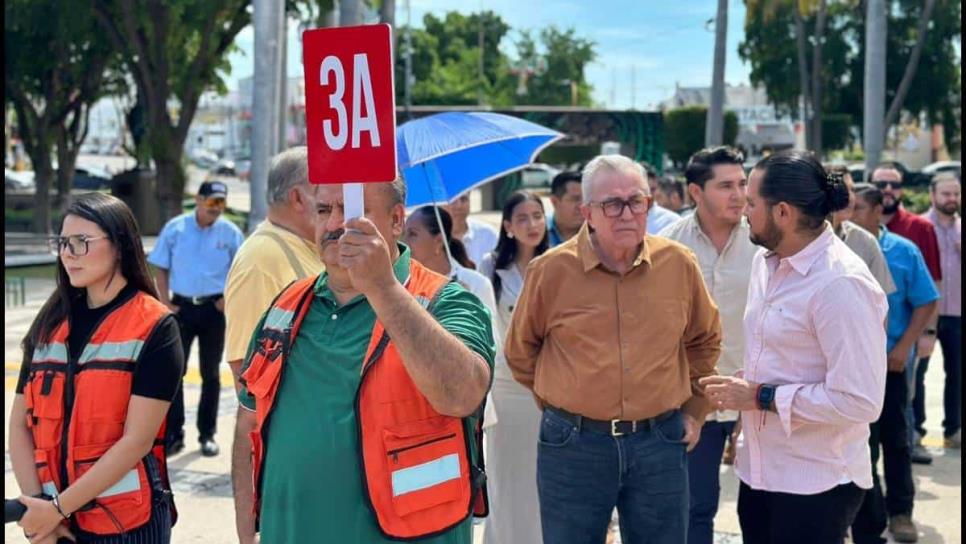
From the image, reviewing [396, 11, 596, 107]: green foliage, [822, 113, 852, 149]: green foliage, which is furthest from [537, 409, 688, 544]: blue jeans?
[396, 11, 596, 107]: green foliage

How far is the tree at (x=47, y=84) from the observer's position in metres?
26.2

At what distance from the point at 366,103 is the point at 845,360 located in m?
1.79

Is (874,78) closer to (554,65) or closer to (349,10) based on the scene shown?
(349,10)

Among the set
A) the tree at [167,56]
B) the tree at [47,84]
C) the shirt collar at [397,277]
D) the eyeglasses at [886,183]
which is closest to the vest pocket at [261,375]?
the shirt collar at [397,277]

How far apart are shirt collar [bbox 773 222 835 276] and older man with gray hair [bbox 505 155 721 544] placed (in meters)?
0.50

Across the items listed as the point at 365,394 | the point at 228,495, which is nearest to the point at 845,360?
the point at 365,394

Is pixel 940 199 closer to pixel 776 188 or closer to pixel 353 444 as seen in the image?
pixel 776 188

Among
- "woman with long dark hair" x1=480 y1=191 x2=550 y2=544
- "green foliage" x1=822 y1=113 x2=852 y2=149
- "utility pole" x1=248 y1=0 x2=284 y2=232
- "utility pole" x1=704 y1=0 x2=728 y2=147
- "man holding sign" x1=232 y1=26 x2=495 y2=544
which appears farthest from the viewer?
"green foliage" x1=822 y1=113 x2=852 y2=149

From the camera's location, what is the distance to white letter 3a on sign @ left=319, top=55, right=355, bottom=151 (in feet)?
8.75

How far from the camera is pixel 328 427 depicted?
9.36ft

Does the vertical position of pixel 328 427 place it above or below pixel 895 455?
above

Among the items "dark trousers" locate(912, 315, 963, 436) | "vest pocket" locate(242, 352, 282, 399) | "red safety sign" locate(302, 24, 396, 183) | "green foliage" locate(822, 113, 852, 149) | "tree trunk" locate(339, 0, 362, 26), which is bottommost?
"dark trousers" locate(912, 315, 963, 436)

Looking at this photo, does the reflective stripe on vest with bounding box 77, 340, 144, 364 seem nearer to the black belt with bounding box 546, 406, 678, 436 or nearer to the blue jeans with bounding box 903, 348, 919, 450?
the black belt with bounding box 546, 406, 678, 436

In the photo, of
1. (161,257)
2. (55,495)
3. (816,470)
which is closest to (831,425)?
(816,470)
